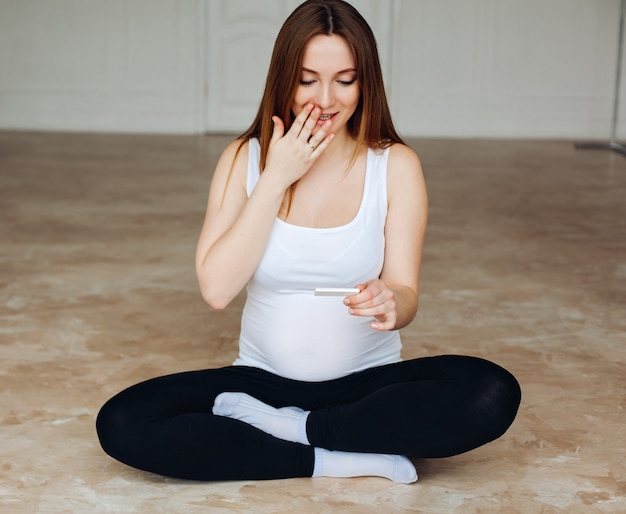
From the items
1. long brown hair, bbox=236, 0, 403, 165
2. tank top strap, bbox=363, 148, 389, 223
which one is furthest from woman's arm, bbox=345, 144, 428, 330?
long brown hair, bbox=236, 0, 403, 165

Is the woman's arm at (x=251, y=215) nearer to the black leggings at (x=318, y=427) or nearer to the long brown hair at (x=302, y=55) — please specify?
the long brown hair at (x=302, y=55)

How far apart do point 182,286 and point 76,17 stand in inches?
216

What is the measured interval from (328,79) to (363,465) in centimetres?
69

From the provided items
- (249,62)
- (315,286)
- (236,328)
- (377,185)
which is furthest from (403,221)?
(249,62)

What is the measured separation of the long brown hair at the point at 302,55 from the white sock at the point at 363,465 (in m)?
0.57

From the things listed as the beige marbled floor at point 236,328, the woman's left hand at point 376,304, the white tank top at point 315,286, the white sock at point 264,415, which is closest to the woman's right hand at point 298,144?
the white tank top at point 315,286

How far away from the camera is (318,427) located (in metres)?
1.78

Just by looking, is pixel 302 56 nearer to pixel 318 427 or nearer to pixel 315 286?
pixel 315 286

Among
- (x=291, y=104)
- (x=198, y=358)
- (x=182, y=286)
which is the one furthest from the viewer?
(x=182, y=286)

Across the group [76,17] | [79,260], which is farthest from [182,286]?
[76,17]

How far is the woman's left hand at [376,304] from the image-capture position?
1617 millimetres

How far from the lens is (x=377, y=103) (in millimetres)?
1841

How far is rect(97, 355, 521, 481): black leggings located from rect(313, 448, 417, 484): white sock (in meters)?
0.02

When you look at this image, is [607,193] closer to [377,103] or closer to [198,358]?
[198,358]
